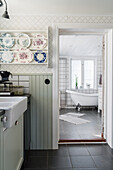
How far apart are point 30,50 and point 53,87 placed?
2.42 feet

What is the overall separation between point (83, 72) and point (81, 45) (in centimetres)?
162

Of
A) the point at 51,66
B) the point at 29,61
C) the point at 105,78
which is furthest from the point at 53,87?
the point at 105,78

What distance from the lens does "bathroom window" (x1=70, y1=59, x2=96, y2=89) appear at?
6.87 metres

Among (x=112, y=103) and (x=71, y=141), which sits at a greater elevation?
(x=112, y=103)

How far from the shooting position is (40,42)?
2805 mm

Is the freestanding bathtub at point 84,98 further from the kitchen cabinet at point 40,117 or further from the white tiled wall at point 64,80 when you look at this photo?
the kitchen cabinet at point 40,117

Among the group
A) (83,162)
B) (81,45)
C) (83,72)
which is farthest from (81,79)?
(83,162)

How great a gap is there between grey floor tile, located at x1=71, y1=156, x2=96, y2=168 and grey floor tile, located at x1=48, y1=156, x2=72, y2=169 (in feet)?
0.28

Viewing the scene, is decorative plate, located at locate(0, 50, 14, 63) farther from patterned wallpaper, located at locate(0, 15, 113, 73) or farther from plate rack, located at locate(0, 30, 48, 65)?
patterned wallpaper, located at locate(0, 15, 113, 73)

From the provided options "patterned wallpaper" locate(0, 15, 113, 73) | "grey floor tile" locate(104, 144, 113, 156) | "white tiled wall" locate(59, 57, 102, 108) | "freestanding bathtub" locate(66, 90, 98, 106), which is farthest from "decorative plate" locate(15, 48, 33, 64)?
"white tiled wall" locate(59, 57, 102, 108)

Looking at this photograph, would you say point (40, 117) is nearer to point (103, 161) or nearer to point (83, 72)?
point (103, 161)

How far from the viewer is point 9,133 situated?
153 cm

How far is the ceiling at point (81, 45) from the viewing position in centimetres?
469

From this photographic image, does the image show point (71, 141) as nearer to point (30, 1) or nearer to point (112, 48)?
point (112, 48)
